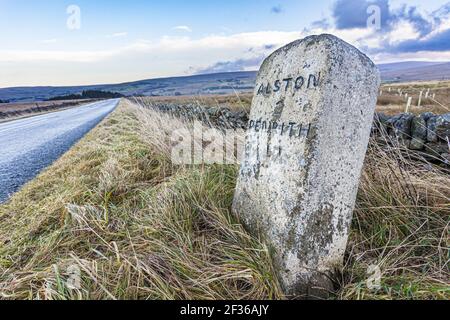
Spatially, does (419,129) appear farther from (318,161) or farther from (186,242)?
(186,242)

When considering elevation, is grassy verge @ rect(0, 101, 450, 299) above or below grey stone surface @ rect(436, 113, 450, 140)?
below

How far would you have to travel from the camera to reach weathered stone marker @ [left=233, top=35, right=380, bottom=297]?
1.77 meters

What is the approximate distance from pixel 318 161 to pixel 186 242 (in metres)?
0.99

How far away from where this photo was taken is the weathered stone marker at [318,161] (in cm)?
177

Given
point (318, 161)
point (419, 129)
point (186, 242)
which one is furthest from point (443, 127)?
point (186, 242)

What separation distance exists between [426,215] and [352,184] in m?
0.87

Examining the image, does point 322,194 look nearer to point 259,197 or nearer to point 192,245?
point 259,197

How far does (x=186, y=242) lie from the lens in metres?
2.06

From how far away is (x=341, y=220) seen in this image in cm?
186

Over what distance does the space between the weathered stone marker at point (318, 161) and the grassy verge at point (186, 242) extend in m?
0.15

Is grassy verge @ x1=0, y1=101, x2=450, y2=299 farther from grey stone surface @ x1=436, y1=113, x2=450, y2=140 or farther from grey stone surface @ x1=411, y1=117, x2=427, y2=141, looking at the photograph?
grey stone surface @ x1=411, y1=117, x2=427, y2=141

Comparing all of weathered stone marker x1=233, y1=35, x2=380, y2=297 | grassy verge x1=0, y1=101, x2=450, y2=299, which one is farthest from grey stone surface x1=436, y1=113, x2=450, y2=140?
weathered stone marker x1=233, y1=35, x2=380, y2=297

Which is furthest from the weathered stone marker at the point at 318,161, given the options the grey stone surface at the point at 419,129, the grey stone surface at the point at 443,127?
the grey stone surface at the point at 419,129

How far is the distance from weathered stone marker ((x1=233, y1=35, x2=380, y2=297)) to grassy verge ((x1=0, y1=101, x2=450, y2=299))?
0.15 meters
